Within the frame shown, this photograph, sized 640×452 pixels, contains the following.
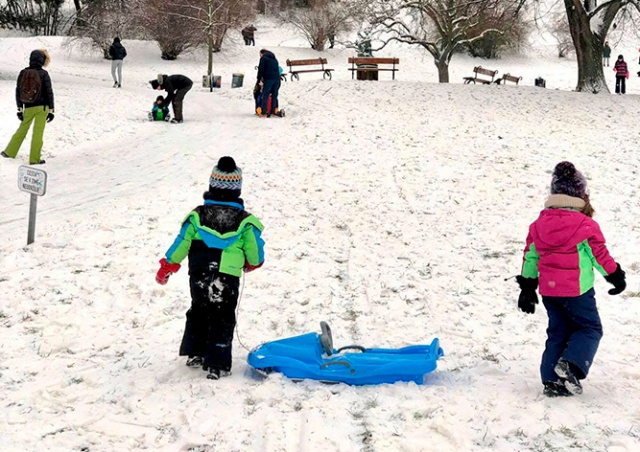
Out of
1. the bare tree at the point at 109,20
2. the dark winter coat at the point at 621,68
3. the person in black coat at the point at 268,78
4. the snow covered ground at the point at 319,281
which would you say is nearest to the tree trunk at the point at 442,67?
the dark winter coat at the point at 621,68

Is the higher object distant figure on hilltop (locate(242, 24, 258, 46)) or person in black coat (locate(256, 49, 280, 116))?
distant figure on hilltop (locate(242, 24, 258, 46))

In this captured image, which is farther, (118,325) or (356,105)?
(356,105)

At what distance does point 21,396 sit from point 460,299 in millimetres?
4104

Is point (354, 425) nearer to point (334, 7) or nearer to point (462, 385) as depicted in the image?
point (462, 385)

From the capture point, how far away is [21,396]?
446cm

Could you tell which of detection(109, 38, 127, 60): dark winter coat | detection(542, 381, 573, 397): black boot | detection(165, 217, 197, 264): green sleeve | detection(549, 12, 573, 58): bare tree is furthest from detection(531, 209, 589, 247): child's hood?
detection(549, 12, 573, 58): bare tree

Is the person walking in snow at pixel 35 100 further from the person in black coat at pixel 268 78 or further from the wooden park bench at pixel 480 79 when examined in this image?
the wooden park bench at pixel 480 79

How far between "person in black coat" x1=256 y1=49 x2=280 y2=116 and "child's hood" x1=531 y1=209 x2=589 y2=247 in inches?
536

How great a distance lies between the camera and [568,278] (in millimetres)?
4469

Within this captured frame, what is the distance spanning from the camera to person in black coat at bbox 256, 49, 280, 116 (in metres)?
17.4

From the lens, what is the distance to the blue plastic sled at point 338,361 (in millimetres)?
4668

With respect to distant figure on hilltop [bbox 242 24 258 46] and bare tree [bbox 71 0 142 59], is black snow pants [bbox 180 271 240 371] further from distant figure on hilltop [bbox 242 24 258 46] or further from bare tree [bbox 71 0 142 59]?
distant figure on hilltop [bbox 242 24 258 46]

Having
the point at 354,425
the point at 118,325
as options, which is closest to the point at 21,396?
the point at 118,325

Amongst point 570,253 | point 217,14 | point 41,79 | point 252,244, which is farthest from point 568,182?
point 217,14
